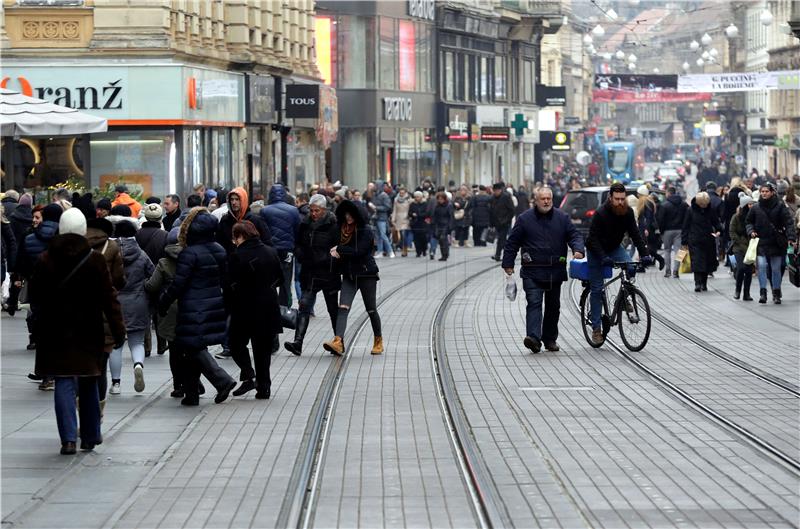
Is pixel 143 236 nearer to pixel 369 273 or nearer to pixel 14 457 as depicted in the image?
pixel 369 273

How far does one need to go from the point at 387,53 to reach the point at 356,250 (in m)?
46.5

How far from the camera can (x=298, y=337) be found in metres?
18.7

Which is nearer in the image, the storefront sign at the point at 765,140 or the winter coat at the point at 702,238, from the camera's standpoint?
the winter coat at the point at 702,238

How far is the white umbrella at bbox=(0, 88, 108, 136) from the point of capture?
22.5 m

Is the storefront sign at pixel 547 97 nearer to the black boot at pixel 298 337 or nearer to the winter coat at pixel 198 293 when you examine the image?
the black boot at pixel 298 337

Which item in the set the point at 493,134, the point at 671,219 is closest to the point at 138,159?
the point at 671,219

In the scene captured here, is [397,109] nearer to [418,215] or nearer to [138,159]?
[418,215]

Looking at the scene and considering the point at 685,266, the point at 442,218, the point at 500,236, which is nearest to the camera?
the point at 685,266

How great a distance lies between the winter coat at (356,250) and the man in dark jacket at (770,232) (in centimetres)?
797

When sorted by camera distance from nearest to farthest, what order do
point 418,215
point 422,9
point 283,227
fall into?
1. point 283,227
2. point 418,215
3. point 422,9

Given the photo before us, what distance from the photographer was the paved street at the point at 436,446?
966 centimetres

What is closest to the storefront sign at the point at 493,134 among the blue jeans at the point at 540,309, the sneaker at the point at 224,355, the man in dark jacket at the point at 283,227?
the man in dark jacket at the point at 283,227

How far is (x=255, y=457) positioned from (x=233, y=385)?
2.99 m

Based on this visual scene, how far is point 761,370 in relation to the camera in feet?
54.5
